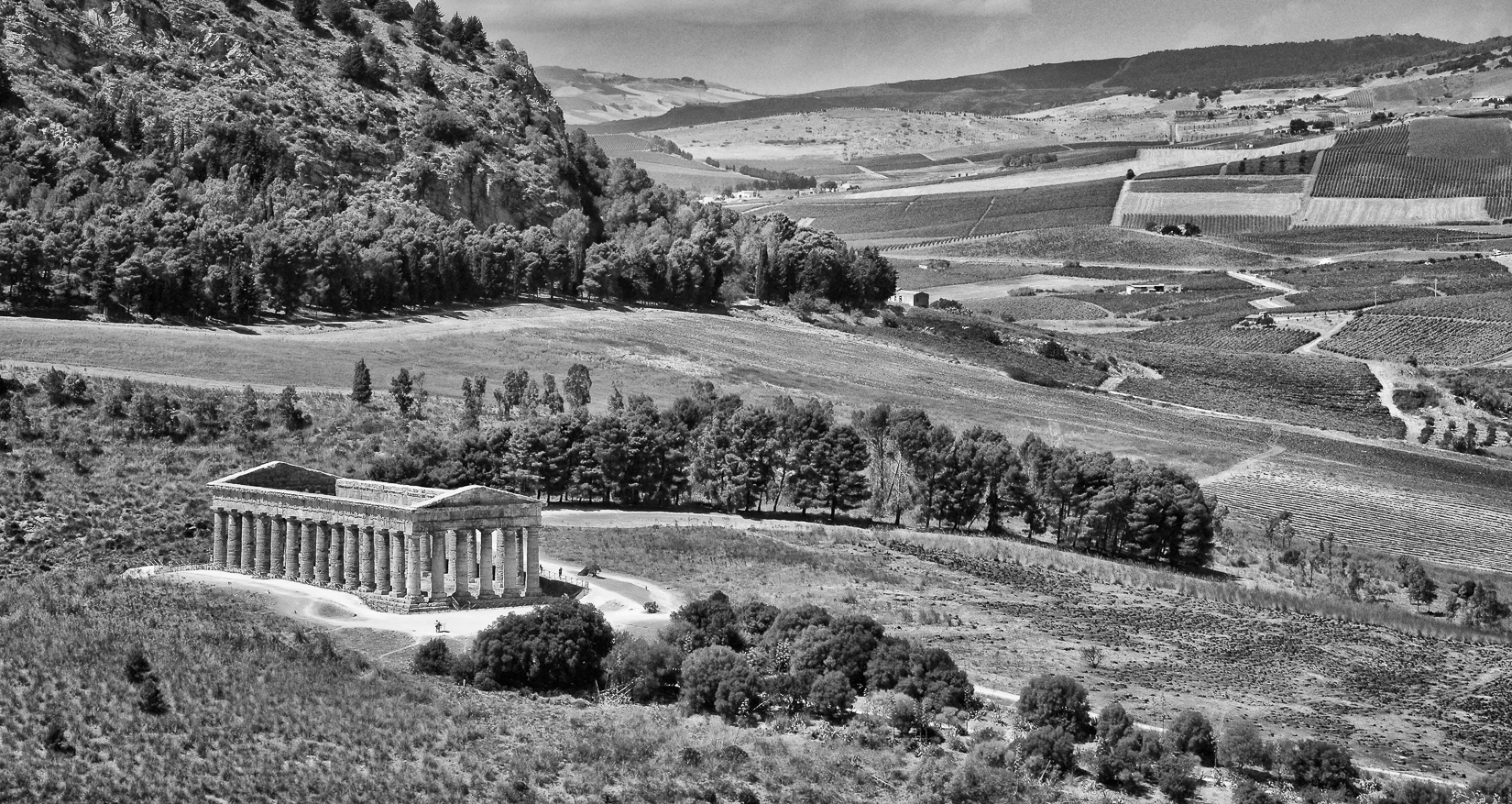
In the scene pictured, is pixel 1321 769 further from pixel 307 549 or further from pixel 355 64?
pixel 355 64

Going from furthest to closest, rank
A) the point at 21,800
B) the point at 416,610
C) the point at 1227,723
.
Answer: the point at 416,610, the point at 1227,723, the point at 21,800

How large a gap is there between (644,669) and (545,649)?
3.44m

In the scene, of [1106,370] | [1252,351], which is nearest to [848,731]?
[1106,370]

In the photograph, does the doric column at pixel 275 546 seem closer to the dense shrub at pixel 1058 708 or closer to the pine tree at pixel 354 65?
the dense shrub at pixel 1058 708

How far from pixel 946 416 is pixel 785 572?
4167 cm

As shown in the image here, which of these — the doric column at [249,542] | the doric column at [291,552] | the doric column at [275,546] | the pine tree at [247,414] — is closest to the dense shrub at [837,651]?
the doric column at [291,552]

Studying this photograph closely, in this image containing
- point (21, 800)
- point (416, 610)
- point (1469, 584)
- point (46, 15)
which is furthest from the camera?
point (46, 15)

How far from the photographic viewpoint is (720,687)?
64.8 meters

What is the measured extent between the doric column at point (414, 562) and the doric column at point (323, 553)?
4464 millimetres

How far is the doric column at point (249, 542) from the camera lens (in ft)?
256

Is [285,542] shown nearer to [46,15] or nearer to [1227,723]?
[1227,723]

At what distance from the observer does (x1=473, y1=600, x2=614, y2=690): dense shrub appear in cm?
6606

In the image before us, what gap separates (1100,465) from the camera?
10669 centimetres

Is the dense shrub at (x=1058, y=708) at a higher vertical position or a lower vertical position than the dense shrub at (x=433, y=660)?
higher
